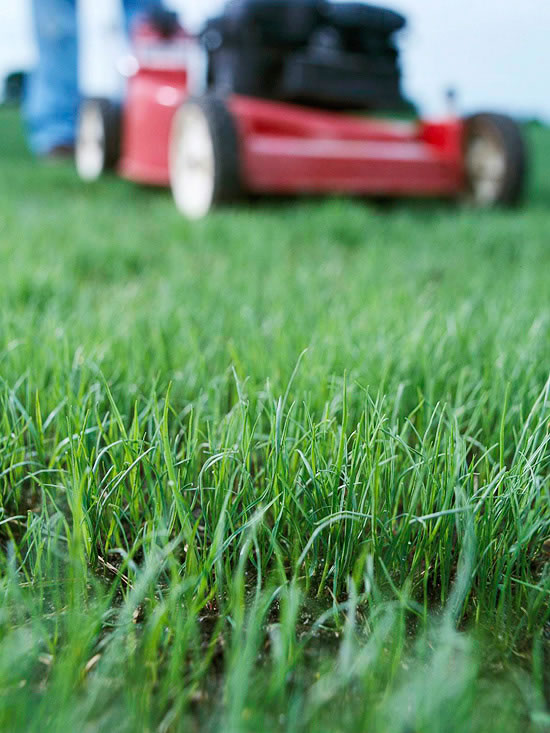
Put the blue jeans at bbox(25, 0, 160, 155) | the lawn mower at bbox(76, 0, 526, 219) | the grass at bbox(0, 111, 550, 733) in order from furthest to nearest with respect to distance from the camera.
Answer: the blue jeans at bbox(25, 0, 160, 155) < the lawn mower at bbox(76, 0, 526, 219) < the grass at bbox(0, 111, 550, 733)

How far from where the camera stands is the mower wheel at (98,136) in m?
4.50

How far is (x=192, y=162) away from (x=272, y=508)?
9.64 feet

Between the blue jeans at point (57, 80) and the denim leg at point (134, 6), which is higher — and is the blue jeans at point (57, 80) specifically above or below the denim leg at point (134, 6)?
below

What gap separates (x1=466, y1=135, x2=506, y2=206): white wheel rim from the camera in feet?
11.6

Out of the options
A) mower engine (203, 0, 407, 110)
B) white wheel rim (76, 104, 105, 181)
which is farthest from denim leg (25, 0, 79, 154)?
mower engine (203, 0, 407, 110)

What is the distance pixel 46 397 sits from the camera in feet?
3.43

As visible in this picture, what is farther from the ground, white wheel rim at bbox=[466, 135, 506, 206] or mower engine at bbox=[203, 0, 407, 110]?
Result: mower engine at bbox=[203, 0, 407, 110]

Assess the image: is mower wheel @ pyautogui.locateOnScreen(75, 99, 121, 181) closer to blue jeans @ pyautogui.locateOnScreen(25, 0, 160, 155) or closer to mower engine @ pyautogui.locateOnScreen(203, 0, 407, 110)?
mower engine @ pyautogui.locateOnScreen(203, 0, 407, 110)

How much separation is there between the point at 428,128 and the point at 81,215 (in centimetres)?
193

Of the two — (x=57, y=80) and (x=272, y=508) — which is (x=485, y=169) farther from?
(x=57, y=80)

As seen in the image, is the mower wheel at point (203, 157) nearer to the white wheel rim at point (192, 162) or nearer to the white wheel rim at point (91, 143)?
the white wheel rim at point (192, 162)

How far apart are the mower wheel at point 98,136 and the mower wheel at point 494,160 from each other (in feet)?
7.05

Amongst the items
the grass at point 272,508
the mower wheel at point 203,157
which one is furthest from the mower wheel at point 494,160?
the grass at point 272,508

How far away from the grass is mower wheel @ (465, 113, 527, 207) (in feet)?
6.06
